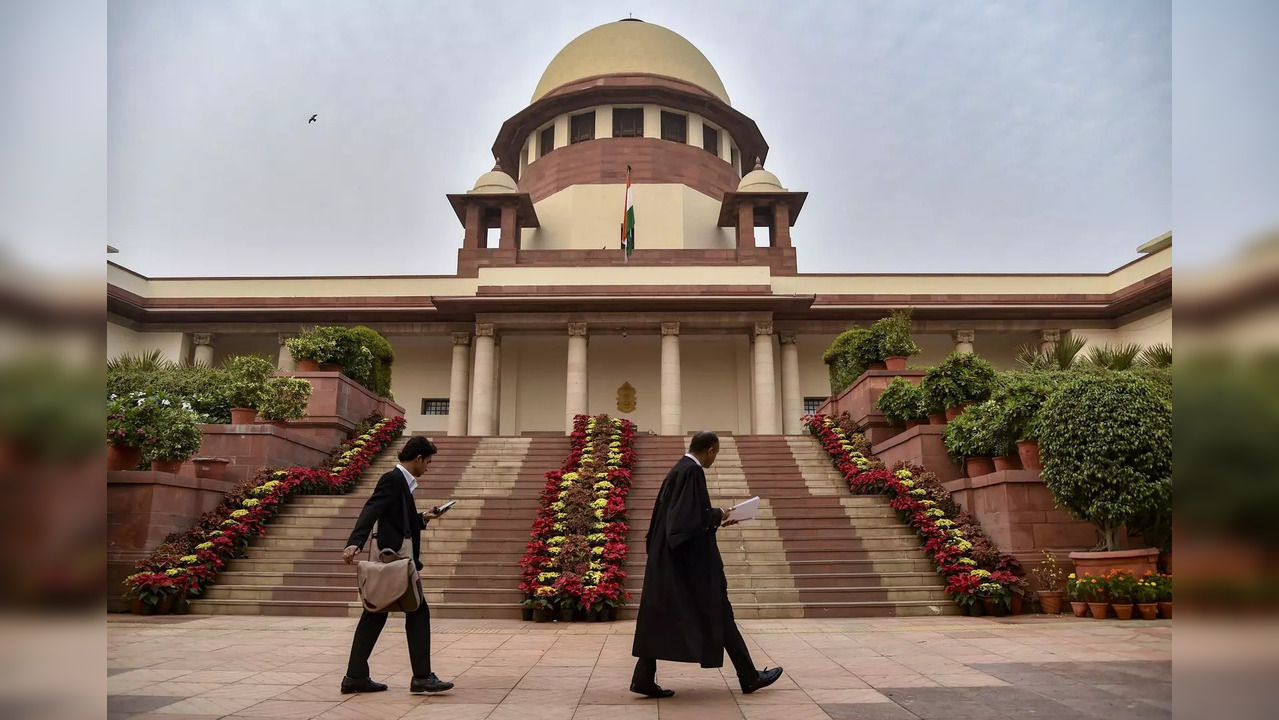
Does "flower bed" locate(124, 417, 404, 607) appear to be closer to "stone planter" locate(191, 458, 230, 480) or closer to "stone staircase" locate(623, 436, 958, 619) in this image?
"stone planter" locate(191, 458, 230, 480)

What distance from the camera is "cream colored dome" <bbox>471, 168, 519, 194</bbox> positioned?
2666 cm

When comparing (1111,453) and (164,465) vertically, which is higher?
(1111,453)

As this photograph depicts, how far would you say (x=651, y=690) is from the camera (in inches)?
190

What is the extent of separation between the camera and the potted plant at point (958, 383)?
13109 mm

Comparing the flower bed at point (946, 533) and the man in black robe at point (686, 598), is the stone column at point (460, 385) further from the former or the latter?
the man in black robe at point (686, 598)

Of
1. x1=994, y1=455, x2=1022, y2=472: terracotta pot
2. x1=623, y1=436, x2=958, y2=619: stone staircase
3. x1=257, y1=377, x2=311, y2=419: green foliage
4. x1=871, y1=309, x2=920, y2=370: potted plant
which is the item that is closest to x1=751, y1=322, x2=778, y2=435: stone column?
x1=871, y1=309, x2=920, y2=370: potted plant

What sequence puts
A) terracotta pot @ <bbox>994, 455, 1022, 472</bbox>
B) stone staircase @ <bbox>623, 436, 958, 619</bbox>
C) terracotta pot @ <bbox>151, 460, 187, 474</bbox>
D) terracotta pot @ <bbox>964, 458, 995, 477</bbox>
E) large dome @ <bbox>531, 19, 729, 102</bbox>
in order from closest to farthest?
stone staircase @ <bbox>623, 436, 958, 619</bbox>, terracotta pot @ <bbox>151, 460, 187, 474</bbox>, terracotta pot @ <bbox>994, 455, 1022, 472</bbox>, terracotta pot @ <bbox>964, 458, 995, 477</bbox>, large dome @ <bbox>531, 19, 729, 102</bbox>

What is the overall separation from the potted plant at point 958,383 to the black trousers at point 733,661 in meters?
9.15

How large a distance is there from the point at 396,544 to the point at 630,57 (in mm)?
27842

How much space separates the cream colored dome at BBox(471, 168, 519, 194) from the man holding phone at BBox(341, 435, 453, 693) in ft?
72.7

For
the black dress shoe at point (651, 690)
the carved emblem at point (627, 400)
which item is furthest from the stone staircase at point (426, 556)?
the carved emblem at point (627, 400)

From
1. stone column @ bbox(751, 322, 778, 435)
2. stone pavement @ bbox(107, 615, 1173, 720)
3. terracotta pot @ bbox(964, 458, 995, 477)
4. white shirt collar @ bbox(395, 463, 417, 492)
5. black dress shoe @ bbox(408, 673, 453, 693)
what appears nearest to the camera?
stone pavement @ bbox(107, 615, 1173, 720)

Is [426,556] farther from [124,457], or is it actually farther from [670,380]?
[670,380]

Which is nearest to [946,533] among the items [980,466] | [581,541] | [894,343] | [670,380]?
[980,466]
